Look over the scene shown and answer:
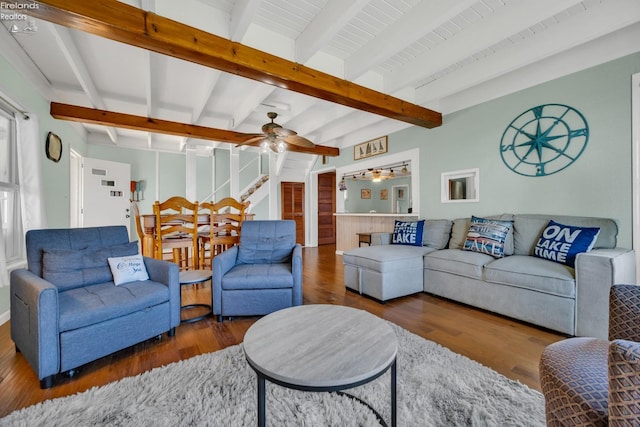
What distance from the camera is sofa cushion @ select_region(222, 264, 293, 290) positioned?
2377mm

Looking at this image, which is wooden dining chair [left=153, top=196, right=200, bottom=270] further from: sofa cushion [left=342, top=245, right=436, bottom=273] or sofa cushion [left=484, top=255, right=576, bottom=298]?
sofa cushion [left=484, top=255, right=576, bottom=298]

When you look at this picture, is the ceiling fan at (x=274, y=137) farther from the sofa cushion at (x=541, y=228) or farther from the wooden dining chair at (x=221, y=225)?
the sofa cushion at (x=541, y=228)

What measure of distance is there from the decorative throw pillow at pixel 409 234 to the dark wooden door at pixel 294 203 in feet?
12.6

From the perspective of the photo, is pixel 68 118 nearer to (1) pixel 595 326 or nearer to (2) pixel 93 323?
(2) pixel 93 323

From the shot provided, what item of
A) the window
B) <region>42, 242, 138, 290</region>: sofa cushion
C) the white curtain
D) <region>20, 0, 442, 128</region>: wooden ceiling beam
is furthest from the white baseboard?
<region>20, 0, 442, 128</region>: wooden ceiling beam

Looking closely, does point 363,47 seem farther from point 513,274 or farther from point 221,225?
point 221,225

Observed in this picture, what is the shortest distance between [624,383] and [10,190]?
14.6 feet

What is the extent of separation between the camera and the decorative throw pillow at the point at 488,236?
2814mm

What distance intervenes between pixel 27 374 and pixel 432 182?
463 cm

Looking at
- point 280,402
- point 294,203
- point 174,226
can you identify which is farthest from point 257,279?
point 294,203

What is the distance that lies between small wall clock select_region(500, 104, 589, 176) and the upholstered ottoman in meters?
1.51

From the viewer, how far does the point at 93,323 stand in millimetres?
1654

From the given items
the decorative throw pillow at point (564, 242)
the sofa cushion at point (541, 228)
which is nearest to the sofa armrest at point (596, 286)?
the decorative throw pillow at point (564, 242)

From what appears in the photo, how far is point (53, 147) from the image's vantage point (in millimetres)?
3525
